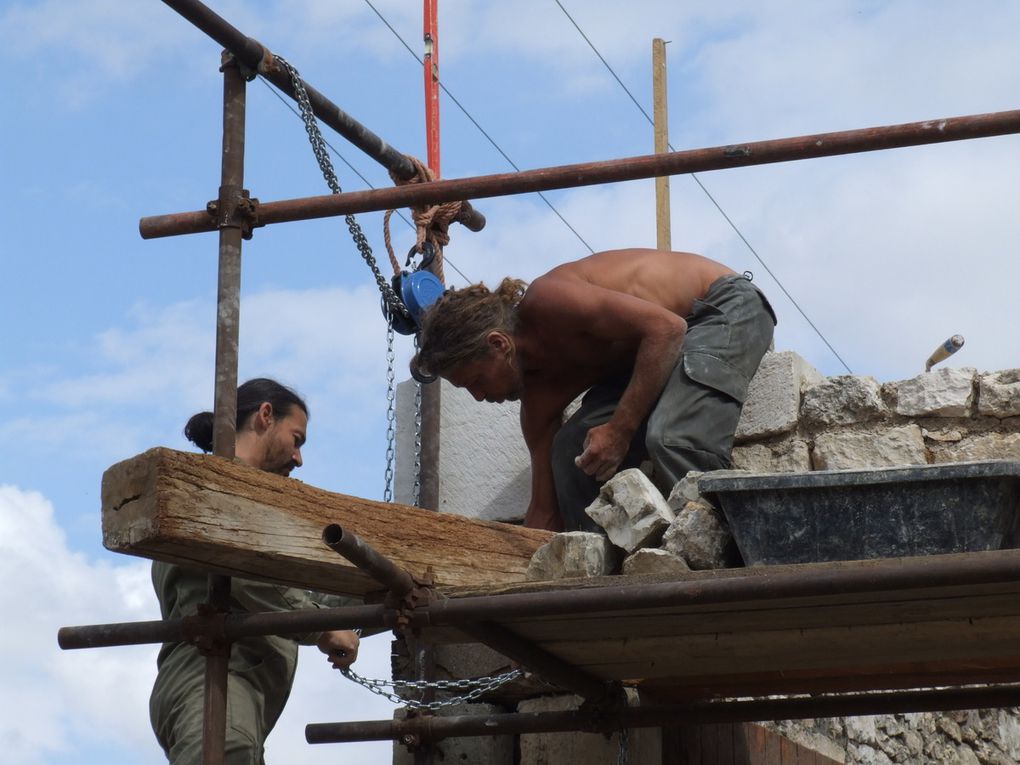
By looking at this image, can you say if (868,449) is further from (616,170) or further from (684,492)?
(616,170)

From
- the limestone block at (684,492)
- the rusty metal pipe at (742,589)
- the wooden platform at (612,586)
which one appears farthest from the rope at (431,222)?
the rusty metal pipe at (742,589)

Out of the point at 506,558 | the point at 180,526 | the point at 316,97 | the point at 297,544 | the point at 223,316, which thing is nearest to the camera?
the point at 180,526

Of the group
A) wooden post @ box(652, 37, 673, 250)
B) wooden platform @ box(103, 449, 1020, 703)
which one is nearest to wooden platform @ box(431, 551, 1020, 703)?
wooden platform @ box(103, 449, 1020, 703)

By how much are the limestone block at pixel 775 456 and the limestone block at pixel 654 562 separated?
1.32 metres

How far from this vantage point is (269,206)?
152 inches

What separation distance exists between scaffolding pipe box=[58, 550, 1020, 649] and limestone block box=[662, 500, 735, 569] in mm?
366

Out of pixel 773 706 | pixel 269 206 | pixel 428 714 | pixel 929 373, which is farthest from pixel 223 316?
pixel 929 373

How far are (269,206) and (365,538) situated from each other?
91cm

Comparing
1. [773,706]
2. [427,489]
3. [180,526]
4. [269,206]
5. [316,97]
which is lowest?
[773,706]

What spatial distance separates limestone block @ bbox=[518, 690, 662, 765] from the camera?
4320 mm

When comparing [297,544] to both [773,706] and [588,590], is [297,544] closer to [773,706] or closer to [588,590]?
[588,590]

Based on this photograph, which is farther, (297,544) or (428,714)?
(428,714)

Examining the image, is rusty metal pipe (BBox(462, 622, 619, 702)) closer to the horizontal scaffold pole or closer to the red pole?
the horizontal scaffold pole

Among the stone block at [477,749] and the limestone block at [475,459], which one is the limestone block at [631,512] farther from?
the limestone block at [475,459]
